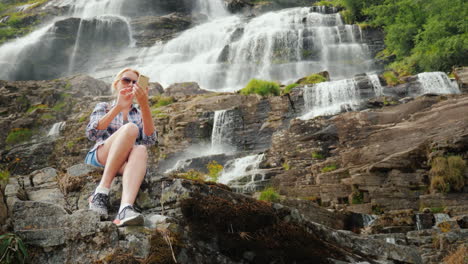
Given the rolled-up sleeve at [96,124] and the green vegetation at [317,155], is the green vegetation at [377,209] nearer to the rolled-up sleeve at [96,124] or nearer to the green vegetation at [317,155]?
the green vegetation at [317,155]

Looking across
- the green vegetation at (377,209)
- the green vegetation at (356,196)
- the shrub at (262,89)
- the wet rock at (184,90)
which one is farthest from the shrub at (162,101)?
the green vegetation at (377,209)

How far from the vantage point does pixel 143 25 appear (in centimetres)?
4188

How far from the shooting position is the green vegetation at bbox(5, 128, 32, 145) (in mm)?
22344

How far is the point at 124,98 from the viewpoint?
3.90 m

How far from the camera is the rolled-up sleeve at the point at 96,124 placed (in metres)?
4.00

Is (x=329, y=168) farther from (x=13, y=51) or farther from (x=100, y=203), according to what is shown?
(x=13, y=51)

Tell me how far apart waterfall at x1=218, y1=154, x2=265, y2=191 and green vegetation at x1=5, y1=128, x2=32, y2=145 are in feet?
46.3

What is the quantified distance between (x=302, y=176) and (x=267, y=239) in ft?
29.4

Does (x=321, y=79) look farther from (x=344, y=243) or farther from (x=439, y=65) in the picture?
(x=344, y=243)

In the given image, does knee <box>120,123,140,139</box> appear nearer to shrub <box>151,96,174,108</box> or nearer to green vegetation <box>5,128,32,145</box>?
shrub <box>151,96,174,108</box>

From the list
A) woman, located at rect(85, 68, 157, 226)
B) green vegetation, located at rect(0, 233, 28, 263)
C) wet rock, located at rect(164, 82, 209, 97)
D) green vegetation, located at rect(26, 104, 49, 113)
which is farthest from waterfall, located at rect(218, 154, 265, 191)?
green vegetation, located at rect(26, 104, 49, 113)

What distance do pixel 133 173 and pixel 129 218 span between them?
1.83 ft

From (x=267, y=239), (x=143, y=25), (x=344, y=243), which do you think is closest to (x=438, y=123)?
(x=344, y=243)

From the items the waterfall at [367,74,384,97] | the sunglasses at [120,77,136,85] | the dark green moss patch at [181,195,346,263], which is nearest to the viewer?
the dark green moss patch at [181,195,346,263]
